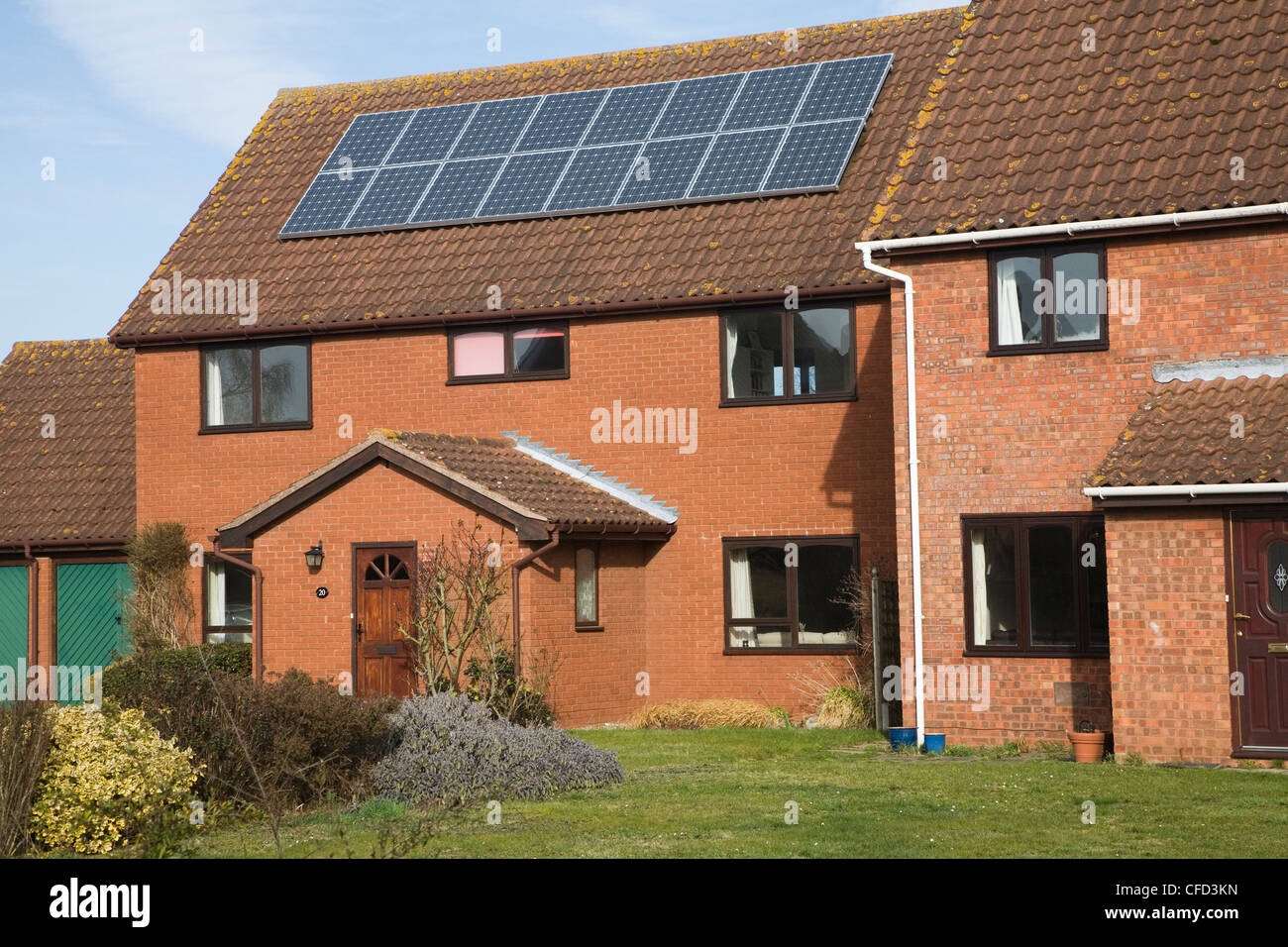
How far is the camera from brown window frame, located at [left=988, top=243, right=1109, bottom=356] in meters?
16.5

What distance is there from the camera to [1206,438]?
15148 mm

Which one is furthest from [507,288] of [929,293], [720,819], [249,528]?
[720,819]

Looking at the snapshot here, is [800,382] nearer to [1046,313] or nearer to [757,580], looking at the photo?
[757,580]

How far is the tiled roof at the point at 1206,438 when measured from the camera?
1456 centimetres

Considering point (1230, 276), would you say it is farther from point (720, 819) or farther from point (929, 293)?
point (720, 819)

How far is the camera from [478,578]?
62.4 ft

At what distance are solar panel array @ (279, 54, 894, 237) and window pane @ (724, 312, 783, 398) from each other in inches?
79.4

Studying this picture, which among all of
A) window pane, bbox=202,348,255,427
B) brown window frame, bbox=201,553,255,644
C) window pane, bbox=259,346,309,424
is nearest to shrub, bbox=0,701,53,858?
brown window frame, bbox=201,553,255,644

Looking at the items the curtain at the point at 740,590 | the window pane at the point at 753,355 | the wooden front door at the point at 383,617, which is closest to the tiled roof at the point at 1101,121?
the window pane at the point at 753,355

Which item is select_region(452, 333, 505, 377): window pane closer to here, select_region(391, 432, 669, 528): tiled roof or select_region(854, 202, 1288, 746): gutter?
select_region(391, 432, 669, 528): tiled roof

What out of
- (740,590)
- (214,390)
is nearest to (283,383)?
(214,390)

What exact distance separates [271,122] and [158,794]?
18623 millimetres

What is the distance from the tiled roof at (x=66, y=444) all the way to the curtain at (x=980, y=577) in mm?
13805

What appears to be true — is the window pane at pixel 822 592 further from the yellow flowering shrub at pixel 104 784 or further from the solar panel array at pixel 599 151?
the yellow flowering shrub at pixel 104 784
